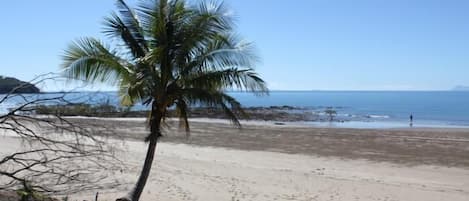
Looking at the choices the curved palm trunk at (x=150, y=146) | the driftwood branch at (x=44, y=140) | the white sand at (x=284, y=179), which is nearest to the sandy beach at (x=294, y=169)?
the white sand at (x=284, y=179)

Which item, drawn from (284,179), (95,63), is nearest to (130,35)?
(95,63)

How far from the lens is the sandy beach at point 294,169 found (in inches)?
534

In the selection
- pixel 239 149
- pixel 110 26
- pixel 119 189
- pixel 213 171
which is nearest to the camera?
pixel 110 26

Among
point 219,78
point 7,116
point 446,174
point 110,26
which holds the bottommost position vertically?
point 446,174

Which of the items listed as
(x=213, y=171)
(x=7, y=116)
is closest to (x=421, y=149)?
(x=213, y=171)

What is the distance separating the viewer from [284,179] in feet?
53.4

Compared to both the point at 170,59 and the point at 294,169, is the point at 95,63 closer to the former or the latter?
the point at 170,59

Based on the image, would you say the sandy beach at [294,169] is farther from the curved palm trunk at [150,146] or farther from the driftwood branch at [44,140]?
the curved palm trunk at [150,146]

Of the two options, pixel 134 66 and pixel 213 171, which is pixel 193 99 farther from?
pixel 213 171

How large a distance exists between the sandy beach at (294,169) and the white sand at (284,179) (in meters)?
0.03

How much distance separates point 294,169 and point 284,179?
10.1 feet

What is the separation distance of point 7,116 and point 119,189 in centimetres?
874

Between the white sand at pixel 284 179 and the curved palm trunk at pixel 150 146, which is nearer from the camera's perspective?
the curved palm trunk at pixel 150 146

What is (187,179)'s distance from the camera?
15445mm
